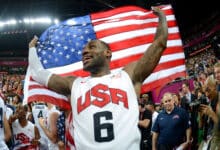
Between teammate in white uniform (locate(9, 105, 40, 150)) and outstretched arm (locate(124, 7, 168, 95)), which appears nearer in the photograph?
outstretched arm (locate(124, 7, 168, 95))

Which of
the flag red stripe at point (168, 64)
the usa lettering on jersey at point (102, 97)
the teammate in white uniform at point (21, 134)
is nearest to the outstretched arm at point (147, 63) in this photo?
the usa lettering on jersey at point (102, 97)

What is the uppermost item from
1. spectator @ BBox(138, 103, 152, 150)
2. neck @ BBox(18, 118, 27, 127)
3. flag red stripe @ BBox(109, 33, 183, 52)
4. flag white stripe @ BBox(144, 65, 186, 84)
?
flag red stripe @ BBox(109, 33, 183, 52)

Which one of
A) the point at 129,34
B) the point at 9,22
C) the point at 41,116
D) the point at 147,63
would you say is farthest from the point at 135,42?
the point at 9,22

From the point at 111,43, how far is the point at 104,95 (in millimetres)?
1890

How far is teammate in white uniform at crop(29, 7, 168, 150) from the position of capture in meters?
2.88

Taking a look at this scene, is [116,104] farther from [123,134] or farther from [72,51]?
[72,51]

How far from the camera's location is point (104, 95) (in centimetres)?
302

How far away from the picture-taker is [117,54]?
470 centimetres

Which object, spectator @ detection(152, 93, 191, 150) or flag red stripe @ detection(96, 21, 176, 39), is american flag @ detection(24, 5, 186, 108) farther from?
spectator @ detection(152, 93, 191, 150)

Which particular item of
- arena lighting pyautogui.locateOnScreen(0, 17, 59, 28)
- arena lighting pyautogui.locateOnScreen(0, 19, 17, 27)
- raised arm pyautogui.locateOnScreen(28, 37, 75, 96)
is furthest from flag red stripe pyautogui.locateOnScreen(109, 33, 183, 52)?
arena lighting pyautogui.locateOnScreen(0, 19, 17, 27)

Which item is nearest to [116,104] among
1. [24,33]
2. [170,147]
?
[170,147]

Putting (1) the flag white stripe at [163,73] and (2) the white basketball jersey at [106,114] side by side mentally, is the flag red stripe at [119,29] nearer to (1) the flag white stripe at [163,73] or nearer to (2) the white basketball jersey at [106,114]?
(1) the flag white stripe at [163,73]

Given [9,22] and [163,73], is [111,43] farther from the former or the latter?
[9,22]

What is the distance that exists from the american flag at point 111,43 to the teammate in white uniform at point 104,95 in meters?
1.15
